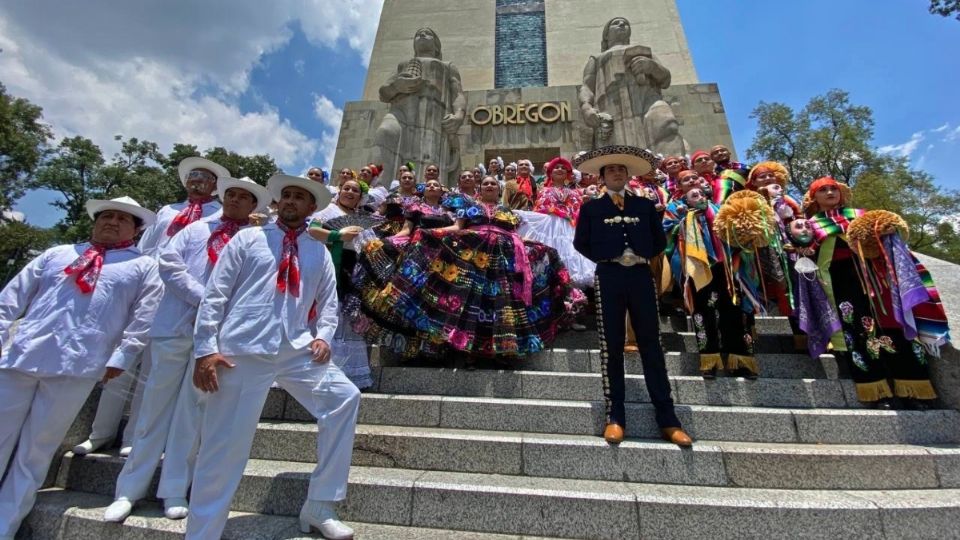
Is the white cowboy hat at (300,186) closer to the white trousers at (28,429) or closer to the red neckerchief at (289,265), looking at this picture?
the red neckerchief at (289,265)

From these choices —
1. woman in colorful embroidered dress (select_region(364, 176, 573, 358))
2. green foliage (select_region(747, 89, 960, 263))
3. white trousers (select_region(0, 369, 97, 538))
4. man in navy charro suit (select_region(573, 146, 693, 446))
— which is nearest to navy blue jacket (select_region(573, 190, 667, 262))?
man in navy charro suit (select_region(573, 146, 693, 446))

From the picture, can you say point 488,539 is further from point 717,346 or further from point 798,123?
point 798,123

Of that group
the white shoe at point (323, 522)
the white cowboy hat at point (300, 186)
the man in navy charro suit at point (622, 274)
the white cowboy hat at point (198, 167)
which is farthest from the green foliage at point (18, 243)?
the man in navy charro suit at point (622, 274)

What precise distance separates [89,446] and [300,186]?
2631 mm

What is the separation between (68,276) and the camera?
3.16 meters

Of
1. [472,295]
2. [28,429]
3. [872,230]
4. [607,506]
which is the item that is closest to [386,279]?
[472,295]

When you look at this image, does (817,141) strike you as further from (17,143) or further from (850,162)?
(17,143)

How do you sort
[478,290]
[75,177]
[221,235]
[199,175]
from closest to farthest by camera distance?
[221,235], [199,175], [478,290], [75,177]

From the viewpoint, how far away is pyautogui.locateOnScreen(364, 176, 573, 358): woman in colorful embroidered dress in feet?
13.9

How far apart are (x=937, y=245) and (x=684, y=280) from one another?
32083mm

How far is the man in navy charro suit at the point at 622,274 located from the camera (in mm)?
3266

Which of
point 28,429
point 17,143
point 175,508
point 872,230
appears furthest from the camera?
point 17,143

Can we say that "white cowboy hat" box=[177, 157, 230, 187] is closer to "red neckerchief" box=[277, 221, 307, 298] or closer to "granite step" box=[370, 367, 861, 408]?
"red neckerchief" box=[277, 221, 307, 298]

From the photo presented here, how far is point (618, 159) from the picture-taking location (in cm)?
379
